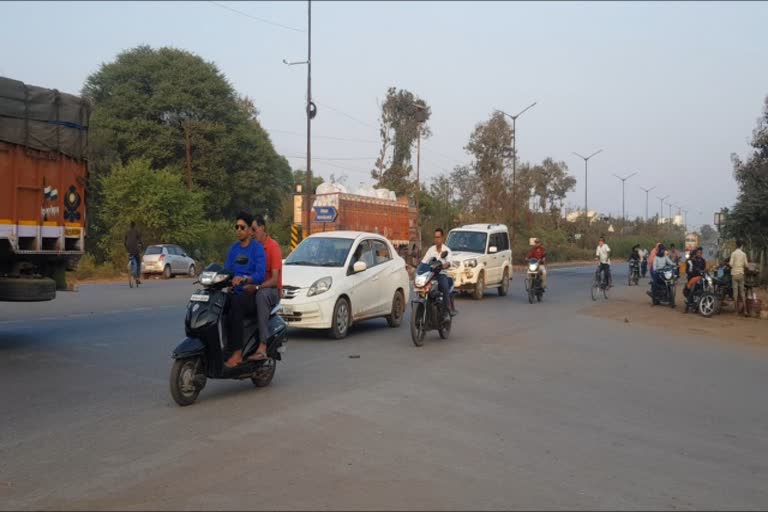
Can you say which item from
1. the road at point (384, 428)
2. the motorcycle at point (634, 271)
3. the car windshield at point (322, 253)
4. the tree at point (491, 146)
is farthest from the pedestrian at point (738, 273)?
the tree at point (491, 146)

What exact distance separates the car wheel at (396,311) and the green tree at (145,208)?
24.7 metres

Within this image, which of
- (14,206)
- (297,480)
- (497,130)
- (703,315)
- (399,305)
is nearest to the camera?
(297,480)

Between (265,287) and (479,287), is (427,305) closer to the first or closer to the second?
(265,287)

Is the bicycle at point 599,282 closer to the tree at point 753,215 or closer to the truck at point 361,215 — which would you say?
the tree at point 753,215

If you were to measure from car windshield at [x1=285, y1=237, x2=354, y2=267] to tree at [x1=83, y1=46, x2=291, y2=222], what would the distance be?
34.8 metres

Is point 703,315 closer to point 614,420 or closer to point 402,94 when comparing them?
point 614,420

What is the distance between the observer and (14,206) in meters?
10.7

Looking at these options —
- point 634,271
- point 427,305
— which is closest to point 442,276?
point 427,305

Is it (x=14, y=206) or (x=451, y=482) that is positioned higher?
(x=14, y=206)

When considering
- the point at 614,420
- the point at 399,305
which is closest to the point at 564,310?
the point at 399,305

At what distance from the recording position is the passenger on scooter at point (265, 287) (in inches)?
330

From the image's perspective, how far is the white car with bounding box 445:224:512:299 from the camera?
906 inches

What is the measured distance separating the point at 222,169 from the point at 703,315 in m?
35.5

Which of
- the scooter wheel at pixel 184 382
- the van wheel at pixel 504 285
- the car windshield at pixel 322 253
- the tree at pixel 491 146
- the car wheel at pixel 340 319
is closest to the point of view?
the scooter wheel at pixel 184 382
